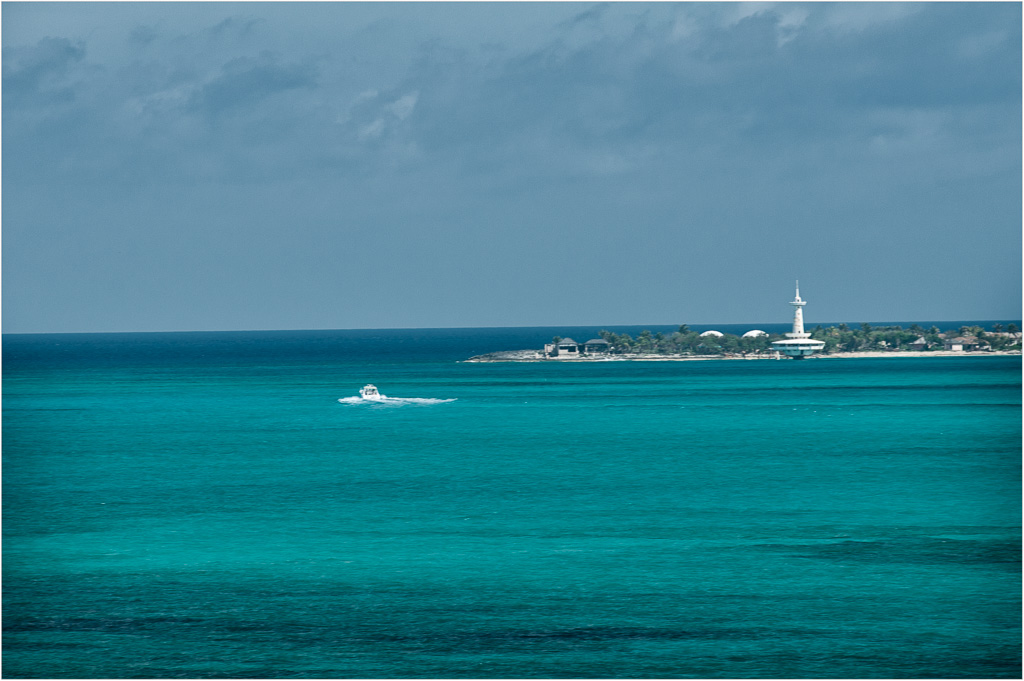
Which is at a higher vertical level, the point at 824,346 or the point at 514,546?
the point at 824,346

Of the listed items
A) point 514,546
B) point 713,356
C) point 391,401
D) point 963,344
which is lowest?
point 514,546

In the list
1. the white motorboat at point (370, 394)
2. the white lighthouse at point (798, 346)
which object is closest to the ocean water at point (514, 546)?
the white motorboat at point (370, 394)

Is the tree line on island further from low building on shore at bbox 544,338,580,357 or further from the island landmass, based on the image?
low building on shore at bbox 544,338,580,357

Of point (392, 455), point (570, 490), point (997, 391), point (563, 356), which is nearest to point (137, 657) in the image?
point (570, 490)

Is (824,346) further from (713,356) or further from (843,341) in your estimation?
(713,356)

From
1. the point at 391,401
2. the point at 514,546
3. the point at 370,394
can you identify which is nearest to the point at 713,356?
the point at 370,394

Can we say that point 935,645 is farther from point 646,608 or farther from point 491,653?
point 491,653

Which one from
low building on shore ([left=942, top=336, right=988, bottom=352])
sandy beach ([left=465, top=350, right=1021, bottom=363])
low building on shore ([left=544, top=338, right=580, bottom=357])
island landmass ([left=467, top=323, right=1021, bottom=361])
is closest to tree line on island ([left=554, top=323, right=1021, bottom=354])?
island landmass ([left=467, top=323, right=1021, bottom=361])
